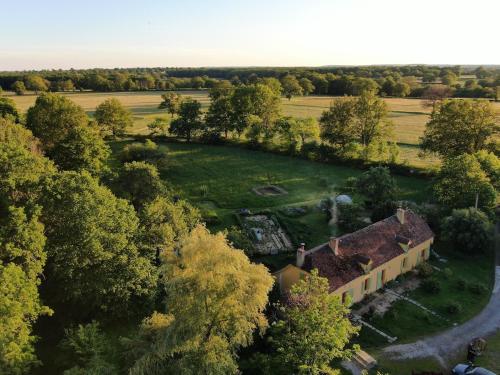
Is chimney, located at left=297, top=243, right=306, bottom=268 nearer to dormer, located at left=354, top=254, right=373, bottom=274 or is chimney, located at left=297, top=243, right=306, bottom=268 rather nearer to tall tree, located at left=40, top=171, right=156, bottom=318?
dormer, located at left=354, top=254, right=373, bottom=274

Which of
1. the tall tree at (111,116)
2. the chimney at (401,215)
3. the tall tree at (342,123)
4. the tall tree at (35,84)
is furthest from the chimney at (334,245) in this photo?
the tall tree at (35,84)

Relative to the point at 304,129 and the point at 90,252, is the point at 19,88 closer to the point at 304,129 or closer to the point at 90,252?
the point at 304,129

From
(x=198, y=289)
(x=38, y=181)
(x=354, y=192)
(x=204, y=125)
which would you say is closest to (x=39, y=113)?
(x=204, y=125)

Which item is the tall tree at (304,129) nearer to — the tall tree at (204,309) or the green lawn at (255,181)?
the green lawn at (255,181)

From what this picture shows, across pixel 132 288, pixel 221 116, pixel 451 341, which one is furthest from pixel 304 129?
pixel 132 288

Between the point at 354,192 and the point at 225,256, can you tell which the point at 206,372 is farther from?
the point at 354,192

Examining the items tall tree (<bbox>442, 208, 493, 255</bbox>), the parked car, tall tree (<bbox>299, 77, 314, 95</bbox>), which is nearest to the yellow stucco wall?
tall tree (<bbox>442, 208, 493, 255</bbox>)

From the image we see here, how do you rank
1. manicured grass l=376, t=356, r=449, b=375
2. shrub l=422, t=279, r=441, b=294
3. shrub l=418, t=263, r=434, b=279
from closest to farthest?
1. manicured grass l=376, t=356, r=449, b=375
2. shrub l=422, t=279, r=441, b=294
3. shrub l=418, t=263, r=434, b=279
